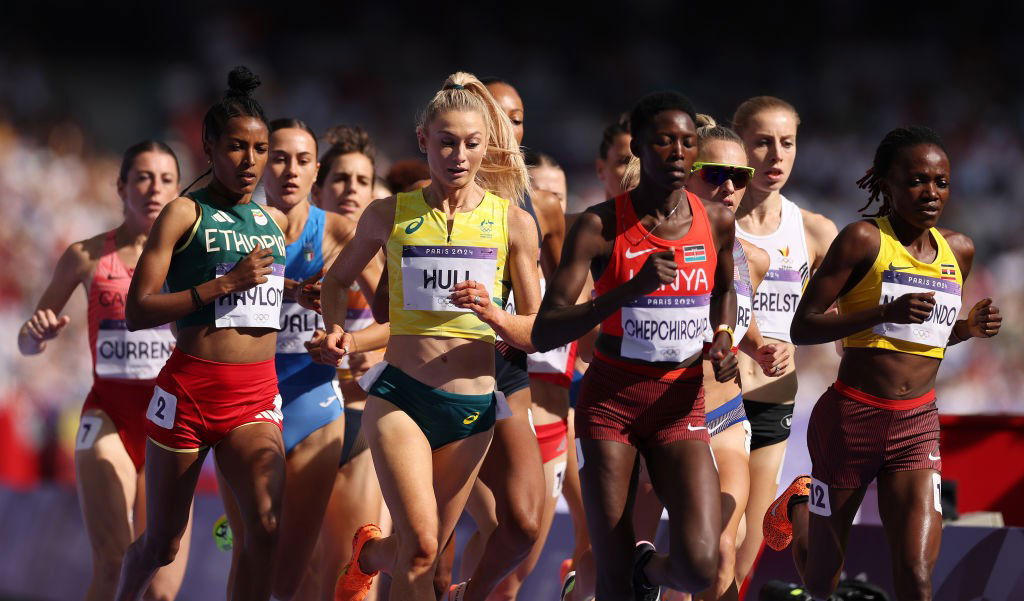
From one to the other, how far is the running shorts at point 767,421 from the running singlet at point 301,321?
78.3 inches

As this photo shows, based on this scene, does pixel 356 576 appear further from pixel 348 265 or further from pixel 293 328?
pixel 348 265

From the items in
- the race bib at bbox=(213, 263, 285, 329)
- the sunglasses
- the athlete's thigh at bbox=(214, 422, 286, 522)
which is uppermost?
the sunglasses

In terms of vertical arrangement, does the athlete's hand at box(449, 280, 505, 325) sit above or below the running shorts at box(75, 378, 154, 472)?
above

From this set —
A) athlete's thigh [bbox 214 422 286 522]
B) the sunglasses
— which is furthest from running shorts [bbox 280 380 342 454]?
the sunglasses

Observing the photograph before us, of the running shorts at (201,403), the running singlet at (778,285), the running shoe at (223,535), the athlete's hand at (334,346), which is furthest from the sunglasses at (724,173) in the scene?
the running shoe at (223,535)

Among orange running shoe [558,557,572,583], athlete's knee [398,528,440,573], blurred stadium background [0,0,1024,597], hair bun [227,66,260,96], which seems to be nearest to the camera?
athlete's knee [398,528,440,573]

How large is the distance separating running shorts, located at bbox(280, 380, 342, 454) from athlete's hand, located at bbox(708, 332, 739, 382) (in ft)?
7.22

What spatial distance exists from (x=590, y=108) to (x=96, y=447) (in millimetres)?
13941

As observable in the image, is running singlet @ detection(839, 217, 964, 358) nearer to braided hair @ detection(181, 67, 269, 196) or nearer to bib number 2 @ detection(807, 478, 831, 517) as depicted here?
bib number 2 @ detection(807, 478, 831, 517)

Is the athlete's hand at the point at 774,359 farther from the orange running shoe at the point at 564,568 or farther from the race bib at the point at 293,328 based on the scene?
the race bib at the point at 293,328

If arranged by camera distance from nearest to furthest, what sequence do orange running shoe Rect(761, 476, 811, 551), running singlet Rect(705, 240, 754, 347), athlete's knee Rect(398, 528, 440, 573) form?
1. athlete's knee Rect(398, 528, 440, 573)
2. running singlet Rect(705, 240, 754, 347)
3. orange running shoe Rect(761, 476, 811, 551)

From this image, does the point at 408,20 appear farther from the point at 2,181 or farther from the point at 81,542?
the point at 81,542

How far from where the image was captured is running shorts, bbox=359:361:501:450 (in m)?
5.37

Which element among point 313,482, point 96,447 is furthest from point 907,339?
point 96,447
